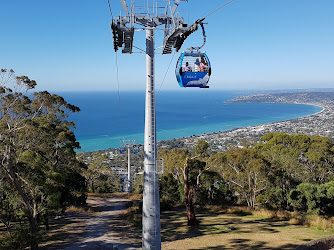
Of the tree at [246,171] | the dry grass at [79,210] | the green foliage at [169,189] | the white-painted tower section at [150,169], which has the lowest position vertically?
the dry grass at [79,210]

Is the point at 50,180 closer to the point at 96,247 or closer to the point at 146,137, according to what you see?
the point at 96,247

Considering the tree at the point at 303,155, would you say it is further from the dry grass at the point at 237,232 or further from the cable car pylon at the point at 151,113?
the cable car pylon at the point at 151,113

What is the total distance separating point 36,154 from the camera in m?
11.2

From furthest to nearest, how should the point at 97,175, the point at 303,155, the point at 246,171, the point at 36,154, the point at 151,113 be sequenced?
the point at 97,175, the point at 303,155, the point at 246,171, the point at 36,154, the point at 151,113

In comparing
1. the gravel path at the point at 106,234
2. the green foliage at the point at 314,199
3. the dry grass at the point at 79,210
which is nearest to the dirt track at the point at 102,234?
the gravel path at the point at 106,234

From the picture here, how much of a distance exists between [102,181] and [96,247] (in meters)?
19.7

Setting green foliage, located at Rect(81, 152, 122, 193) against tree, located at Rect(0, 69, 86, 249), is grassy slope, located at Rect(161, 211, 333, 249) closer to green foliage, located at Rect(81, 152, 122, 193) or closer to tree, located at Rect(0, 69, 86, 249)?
tree, located at Rect(0, 69, 86, 249)

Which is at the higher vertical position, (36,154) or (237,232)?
(36,154)

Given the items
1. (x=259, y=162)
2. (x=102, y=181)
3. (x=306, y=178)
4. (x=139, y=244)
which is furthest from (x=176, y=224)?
(x=102, y=181)

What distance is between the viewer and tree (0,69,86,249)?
32.5 ft

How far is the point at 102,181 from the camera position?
3006 cm

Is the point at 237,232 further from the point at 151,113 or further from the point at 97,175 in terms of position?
the point at 97,175

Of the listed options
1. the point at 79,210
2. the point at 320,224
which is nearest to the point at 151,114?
the point at 320,224

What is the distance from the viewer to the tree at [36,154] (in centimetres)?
991
